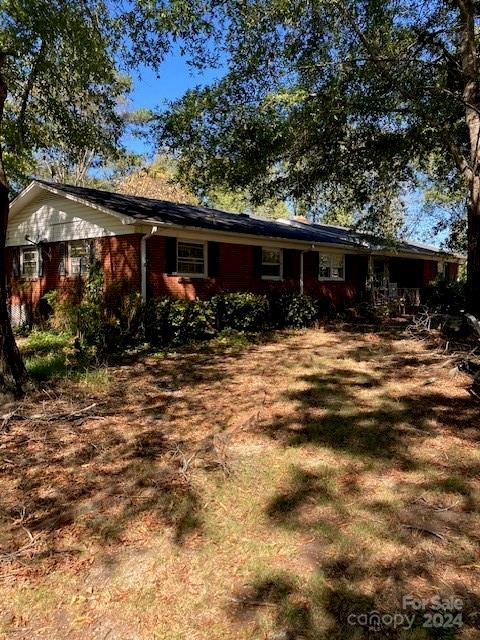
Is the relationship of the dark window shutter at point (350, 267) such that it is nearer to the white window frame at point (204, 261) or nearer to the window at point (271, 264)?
the window at point (271, 264)

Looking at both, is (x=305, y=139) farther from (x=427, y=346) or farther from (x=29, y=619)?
(x=29, y=619)

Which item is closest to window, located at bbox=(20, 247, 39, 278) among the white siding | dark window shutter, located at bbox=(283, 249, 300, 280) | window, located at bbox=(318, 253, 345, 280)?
the white siding

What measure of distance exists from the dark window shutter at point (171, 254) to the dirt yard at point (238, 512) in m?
6.54

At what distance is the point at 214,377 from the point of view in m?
7.54

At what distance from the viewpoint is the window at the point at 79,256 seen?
13.7 m

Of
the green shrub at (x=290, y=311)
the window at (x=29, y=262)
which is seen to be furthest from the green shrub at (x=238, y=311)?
the window at (x=29, y=262)

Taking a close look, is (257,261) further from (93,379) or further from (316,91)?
(93,379)

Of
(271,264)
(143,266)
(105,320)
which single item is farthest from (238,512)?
(271,264)

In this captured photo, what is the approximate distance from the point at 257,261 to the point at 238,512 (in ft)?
39.3

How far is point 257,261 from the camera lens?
15.0 m

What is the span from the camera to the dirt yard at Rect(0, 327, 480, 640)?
251 centimetres

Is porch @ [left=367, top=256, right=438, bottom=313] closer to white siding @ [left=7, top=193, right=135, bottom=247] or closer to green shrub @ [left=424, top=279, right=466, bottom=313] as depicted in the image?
green shrub @ [left=424, top=279, right=466, bottom=313]

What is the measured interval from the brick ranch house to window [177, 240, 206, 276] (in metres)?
0.03


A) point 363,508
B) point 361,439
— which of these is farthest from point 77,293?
point 363,508
